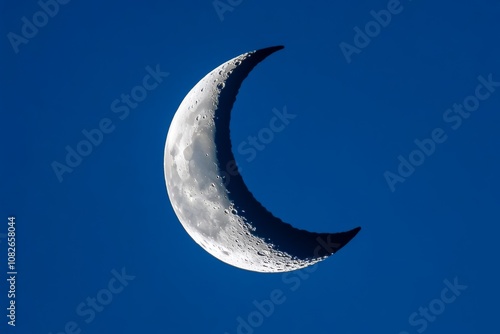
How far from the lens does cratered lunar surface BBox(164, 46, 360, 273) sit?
691 centimetres

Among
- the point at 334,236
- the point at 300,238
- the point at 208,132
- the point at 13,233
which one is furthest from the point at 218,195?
the point at 13,233

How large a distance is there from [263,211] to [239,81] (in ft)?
6.78

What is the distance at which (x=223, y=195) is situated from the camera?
6887 millimetres

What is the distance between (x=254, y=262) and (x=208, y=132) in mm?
2207

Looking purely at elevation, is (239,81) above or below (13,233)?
above

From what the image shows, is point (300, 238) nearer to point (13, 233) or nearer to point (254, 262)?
point (254, 262)

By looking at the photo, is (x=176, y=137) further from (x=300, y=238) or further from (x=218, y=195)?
(x=300, y=238)

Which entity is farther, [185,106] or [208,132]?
[185,106]

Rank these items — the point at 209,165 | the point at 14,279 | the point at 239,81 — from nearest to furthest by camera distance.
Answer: the point at 209,165 < the point at 239,81 < the point at 14,279

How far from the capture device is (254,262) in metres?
7.50

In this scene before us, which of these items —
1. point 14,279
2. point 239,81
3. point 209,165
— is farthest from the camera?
point 14,279

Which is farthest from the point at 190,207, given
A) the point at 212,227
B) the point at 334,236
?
the point at 334,236

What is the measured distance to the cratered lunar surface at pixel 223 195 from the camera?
272 inches

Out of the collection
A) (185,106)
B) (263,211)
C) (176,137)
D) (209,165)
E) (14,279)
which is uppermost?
(185,106)
